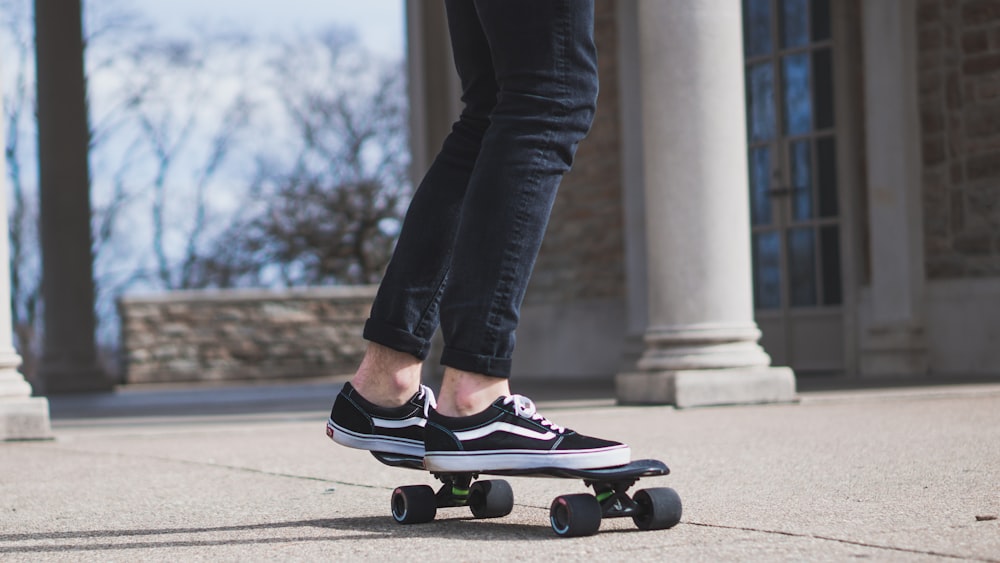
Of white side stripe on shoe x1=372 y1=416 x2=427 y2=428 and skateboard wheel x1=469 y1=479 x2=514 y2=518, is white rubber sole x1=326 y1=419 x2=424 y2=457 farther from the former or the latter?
skateboard wheel x1=469 y1=479 x2=514 y2=518

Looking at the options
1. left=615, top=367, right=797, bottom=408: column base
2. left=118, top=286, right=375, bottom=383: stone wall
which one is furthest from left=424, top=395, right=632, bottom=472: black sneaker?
left=118, top=286, right=375, bottom=383: stone wall

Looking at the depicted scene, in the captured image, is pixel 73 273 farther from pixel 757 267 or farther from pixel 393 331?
pixel 393 331

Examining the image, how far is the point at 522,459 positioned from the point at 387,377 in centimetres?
37

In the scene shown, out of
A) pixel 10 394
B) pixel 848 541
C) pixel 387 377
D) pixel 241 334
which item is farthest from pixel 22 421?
pixel 241 334

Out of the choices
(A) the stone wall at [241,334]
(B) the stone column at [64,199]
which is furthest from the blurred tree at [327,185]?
(B) the stone column at [64,199]

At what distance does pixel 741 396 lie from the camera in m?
6.25

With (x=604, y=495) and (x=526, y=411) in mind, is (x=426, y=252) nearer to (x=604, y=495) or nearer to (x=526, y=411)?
(x=526, y=411)

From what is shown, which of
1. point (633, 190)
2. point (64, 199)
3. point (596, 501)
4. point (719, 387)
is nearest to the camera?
point (596, 501)

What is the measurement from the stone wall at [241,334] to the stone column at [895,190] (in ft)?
30.0

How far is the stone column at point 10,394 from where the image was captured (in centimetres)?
550

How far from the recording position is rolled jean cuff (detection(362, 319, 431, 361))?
2436mm

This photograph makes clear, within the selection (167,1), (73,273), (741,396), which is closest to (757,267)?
(741,396)

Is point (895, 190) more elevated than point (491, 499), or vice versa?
point (895, 190)

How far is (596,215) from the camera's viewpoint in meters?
10.9
